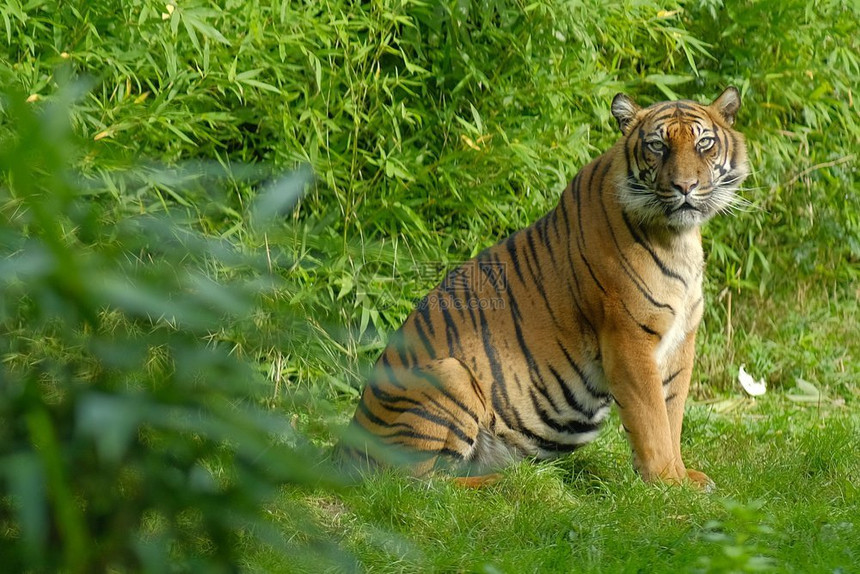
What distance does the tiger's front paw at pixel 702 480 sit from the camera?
3.91 m

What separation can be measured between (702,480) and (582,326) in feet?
2.38

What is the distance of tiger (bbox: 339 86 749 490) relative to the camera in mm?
3959

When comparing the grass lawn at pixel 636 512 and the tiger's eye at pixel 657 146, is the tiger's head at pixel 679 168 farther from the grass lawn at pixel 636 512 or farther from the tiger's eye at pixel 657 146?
the grass lawn at pixel 636 512

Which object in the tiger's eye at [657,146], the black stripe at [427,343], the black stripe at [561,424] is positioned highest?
the tiger's eye at [657,146]

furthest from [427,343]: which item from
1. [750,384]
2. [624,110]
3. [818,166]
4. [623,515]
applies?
[818,166]

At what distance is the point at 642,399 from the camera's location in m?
3.92

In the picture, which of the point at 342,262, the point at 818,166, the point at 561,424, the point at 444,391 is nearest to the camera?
the point at 444,391

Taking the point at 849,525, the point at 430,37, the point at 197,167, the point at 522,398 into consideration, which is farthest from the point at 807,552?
the point at 430,37

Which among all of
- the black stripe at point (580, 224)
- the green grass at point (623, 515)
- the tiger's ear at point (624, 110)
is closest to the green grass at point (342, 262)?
the green grass at point (623, 515)

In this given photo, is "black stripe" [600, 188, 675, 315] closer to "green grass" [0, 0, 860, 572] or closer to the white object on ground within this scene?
"green grass" [0, 0, 860, 572]

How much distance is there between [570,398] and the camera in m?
4.13

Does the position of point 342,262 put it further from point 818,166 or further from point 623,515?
point 818,166

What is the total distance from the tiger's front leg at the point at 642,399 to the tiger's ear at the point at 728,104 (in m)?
0.94

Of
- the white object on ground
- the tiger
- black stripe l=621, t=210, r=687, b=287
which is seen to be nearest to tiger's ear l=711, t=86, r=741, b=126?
the tiger
